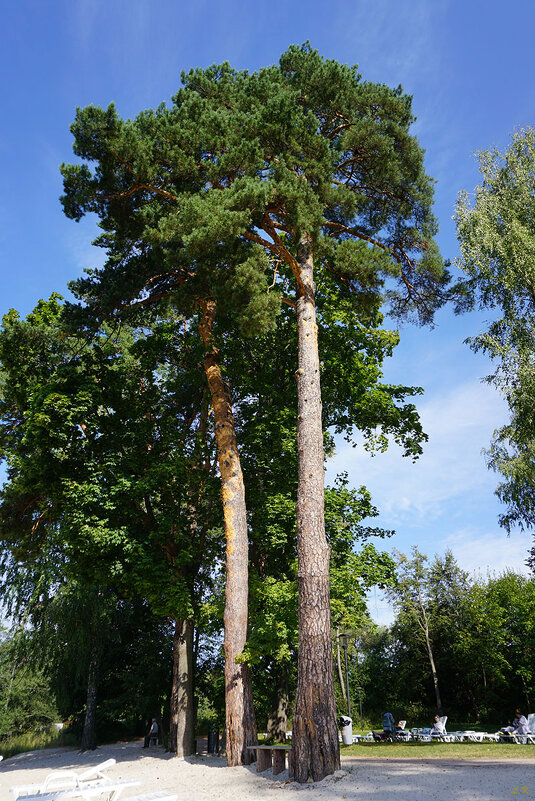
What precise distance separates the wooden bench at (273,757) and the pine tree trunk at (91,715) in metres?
10.7

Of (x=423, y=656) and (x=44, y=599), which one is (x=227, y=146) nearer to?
(x=44, y=599)

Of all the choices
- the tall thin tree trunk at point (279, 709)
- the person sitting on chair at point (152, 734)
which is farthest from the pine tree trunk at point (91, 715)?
the tall thin tree trunk at point (279, 709)

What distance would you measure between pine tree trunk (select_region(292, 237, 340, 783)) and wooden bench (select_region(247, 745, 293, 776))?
0.55m

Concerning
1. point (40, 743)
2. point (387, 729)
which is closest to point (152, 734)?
point (40, 743)

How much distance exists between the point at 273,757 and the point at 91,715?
40.4ft

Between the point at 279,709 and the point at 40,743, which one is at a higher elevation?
the point at 279,709

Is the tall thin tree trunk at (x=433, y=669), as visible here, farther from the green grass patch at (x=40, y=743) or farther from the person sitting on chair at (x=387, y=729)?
the green grass patch at (x=40, y=743)

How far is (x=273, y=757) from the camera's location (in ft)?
27.9

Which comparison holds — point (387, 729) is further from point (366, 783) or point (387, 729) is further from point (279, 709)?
point (366, 783)

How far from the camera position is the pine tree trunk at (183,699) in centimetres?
1329

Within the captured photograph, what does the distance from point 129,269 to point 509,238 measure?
10.6 m

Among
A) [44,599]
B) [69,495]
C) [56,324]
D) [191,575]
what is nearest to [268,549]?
[191,575]

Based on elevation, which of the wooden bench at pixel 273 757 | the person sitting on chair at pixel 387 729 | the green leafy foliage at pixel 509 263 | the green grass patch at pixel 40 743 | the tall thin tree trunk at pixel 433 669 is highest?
the green leafy foliage at pixel 509 263

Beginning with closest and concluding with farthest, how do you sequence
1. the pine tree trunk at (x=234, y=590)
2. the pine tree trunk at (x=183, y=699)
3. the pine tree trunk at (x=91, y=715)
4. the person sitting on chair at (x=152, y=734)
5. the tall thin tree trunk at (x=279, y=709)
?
1. the pine tree trunk at (x=234, y=590)
2. the pine tree trunk at (x=183, y=699)
3. the tall thin tree trunk at (x=279, y=709)
4. the pine tree trunk at (x=91, y=715)
5. the person sitting on chair at (x=152, y=734)
